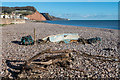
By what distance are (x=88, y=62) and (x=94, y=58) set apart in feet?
2.10

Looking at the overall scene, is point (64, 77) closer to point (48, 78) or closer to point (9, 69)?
point (48, 78)

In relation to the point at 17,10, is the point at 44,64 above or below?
below

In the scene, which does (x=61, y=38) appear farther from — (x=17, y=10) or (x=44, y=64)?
(x=17, y=10)

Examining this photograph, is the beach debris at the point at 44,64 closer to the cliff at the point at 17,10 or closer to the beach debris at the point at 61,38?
the beach debris at the point at 61,38

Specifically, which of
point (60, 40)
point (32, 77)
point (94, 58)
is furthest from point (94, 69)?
point (60, 40)

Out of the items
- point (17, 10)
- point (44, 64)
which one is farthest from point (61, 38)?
point (17, 10)

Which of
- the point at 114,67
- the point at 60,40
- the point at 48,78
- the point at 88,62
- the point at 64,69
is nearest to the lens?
the point at 48,78

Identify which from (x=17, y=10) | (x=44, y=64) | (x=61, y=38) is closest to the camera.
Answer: (x=44, y=64)

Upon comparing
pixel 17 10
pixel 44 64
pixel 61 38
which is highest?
pixel 17 10

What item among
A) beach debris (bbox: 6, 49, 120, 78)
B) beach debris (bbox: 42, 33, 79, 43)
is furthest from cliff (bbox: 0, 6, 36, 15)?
beach debris (bbox: 6, 49, 120, 78)

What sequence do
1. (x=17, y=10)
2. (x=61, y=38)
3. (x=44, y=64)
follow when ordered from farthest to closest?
(x=17, y=10) < (x=61, y=38) < (x=44, y=64)

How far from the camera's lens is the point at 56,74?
22.9ft

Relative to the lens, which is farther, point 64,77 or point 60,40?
point 60,40

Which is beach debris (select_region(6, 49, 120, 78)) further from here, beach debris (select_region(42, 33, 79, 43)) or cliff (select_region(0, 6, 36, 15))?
cliff (select_region(0, 6, 36, 15))
